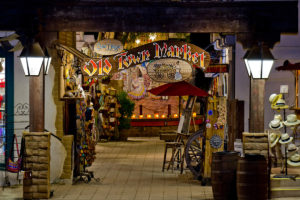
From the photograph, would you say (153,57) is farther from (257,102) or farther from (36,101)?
(36,101)

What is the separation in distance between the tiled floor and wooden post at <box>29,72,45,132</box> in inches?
58.3

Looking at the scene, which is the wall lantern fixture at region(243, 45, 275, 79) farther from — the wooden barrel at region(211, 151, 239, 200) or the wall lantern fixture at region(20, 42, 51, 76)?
the wall lantern fixture at region(20, 42, 51, 76)

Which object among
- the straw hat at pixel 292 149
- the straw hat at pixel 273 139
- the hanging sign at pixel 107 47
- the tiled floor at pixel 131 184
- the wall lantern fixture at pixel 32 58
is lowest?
the tiled floor at pixel 131 184

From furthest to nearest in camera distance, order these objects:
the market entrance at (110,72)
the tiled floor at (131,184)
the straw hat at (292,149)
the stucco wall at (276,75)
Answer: the stucco wall at (276,75) → the market entrance at (110,72) → the straw hat at (292,149) → the tiled floor at (131,184)

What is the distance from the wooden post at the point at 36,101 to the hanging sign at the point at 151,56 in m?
1.75

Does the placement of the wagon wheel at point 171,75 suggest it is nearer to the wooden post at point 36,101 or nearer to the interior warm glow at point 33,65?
the wooden post at point 36,101

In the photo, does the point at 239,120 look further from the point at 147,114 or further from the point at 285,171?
the point at 147,114

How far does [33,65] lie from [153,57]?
2.71m

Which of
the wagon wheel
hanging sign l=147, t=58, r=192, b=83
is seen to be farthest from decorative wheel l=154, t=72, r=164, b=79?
the wagon wheel

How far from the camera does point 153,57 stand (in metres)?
12.5

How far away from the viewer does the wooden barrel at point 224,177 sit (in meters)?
10.8

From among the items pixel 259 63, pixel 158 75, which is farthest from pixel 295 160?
pixel 158 75

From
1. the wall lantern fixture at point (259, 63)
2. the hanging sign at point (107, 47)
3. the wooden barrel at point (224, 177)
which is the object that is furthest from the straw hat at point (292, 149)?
the hanging sign at point (107, 47)

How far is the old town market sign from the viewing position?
40.9ft
